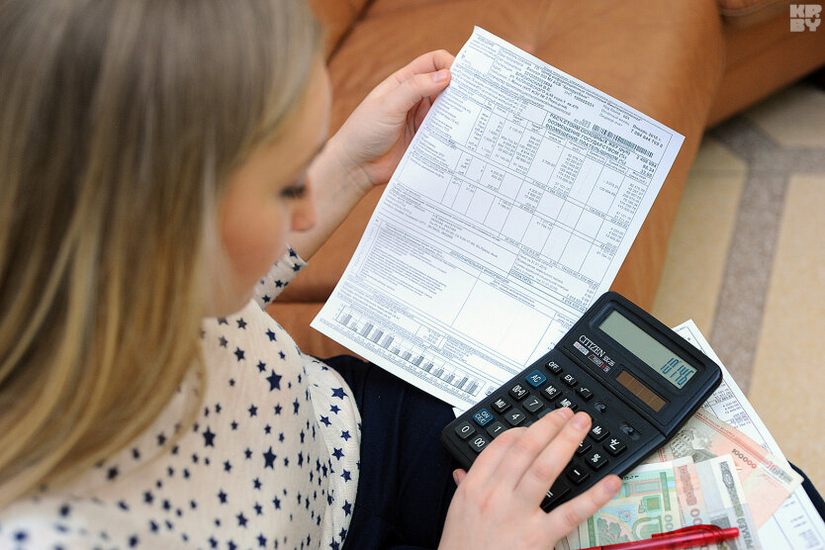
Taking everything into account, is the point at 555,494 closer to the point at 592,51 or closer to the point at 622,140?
the point at 622,140

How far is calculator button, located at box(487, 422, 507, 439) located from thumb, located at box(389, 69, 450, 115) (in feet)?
1.03

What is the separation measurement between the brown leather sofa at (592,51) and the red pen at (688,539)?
30 cm

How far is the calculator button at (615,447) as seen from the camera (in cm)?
57

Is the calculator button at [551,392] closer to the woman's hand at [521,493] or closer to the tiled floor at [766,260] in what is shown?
the woman's hand at [521,493]

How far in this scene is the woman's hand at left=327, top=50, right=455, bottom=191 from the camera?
680 mm

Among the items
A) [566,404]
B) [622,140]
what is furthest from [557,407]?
[622,140]

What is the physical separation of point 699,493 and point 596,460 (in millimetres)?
82

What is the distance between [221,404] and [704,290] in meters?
0.90

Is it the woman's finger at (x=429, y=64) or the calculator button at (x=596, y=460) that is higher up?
the woman's finger at (x=429, y=64)

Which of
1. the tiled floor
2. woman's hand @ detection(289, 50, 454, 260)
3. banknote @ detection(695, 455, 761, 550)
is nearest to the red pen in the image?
banknote @ detection(695, 455, 761, 550)

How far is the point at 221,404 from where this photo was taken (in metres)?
0.54

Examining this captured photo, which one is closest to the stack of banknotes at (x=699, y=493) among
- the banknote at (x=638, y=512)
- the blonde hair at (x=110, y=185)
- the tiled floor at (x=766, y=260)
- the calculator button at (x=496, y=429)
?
the banknote at (x=638, y=512)

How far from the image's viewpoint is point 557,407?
60 centimetres

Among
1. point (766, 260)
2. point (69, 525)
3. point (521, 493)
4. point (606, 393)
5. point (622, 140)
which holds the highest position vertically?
point (766, 260)
